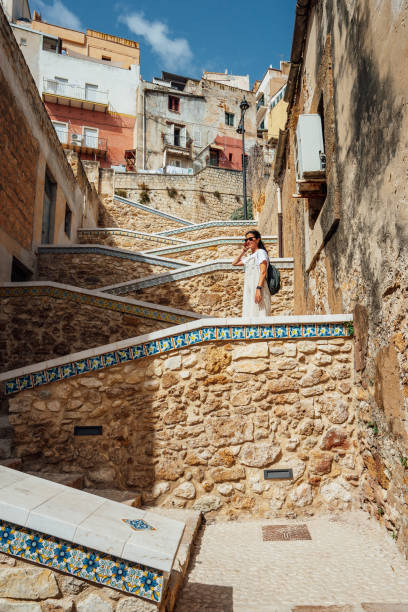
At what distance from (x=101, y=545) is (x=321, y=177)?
5196 mm

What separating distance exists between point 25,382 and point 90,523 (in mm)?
2827

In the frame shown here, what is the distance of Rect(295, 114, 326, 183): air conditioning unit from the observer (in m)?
6.18

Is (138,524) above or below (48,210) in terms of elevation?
below

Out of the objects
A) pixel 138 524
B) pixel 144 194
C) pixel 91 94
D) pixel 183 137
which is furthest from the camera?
pixel 183 137

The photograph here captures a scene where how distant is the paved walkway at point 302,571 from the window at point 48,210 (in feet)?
31.3

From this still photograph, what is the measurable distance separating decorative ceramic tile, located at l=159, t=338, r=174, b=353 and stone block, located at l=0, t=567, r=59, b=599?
2830 millimetres

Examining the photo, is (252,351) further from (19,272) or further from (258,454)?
(19,272)

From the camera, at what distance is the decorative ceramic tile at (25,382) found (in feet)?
16.6

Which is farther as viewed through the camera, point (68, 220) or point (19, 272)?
point (68, 220)

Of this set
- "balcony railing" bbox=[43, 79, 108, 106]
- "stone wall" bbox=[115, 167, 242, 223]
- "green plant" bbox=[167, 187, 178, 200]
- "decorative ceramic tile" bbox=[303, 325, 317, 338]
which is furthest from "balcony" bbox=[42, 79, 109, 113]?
"decorative ceramic tile" bbox=[303, 325, 317, 338]

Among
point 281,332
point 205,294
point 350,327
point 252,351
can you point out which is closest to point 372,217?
point 350,327

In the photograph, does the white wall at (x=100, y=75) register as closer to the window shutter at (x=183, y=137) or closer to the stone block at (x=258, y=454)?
the window shutter at (x=183, y=137)

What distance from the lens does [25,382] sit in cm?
507

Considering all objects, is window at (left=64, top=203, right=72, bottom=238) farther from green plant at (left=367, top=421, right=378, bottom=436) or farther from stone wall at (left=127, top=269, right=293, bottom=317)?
green plant at (left=367, top=421, right=378, bottom=436)
